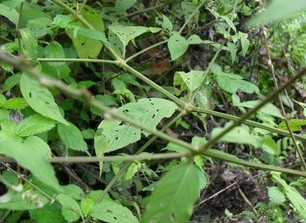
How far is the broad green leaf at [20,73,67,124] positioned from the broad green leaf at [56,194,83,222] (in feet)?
0.67

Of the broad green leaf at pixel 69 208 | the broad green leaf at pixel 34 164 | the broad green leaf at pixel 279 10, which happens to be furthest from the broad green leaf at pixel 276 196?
the broad green leaf at pixel 279 10

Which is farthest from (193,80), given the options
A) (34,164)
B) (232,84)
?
(34,164)

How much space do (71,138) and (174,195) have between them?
859 mm

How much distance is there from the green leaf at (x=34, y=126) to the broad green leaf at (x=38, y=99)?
3cm

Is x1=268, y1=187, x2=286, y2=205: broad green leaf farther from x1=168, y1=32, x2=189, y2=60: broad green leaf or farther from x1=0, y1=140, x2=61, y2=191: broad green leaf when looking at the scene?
x1=0, y1=140, x2=61, y2=191: broad green leaf

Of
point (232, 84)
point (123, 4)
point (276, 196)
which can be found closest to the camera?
point (276, 196)

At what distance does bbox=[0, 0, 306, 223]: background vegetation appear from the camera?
83 centimetres

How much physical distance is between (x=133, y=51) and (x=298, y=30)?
1090 mm

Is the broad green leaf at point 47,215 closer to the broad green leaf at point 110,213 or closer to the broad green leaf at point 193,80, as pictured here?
the broad green leaf at point 110,213

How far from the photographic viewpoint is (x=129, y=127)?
1.56 metres

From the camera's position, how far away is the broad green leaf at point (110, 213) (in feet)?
4.41

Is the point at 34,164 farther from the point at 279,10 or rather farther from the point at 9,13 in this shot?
the point at 9,13

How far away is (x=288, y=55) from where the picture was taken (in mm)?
2881

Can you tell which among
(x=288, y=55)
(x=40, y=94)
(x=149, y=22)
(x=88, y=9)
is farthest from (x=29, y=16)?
(x=288, y=55)
